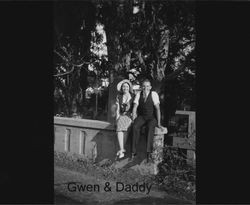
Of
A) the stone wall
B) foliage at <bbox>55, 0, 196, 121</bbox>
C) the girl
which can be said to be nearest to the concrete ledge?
the stone wall

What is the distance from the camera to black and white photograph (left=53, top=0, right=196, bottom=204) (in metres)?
4.82

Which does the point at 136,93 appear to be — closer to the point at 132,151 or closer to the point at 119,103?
the point at 119,103

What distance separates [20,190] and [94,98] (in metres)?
3.99

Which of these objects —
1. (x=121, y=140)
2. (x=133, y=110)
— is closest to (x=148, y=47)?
(x=133, y=110)

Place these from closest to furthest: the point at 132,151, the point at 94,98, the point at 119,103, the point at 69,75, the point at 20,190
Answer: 1. the point at 20,190
2. the point at 132,151
3. the point at 119,103
4. the point at 69,75
5. the point at 94,98

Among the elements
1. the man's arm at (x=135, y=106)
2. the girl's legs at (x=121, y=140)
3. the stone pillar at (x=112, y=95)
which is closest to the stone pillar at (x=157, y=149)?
the man's arm at (x=135, y=106)

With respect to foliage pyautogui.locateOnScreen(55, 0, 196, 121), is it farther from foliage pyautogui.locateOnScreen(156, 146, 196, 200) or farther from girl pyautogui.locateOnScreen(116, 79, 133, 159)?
foliage pyautogui.locateOnScreen(156, 146, 196, 200)

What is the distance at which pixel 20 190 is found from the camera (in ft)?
13.8

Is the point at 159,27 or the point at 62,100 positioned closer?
the point at 159,27

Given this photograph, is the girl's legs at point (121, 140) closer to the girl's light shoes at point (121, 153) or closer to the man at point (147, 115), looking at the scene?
the girl's light shoes at point (121, 153)

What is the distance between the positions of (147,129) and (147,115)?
0.80 ft

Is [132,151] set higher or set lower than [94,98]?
lower

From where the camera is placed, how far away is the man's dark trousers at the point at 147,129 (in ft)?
17.7

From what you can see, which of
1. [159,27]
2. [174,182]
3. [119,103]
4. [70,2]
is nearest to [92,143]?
[119,103]
